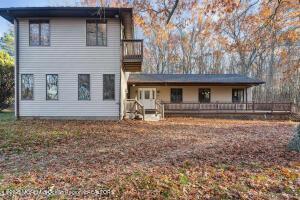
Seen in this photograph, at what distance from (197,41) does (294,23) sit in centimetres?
2734

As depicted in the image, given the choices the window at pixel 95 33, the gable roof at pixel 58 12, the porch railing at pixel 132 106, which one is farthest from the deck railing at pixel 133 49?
the porch railing at pixel 132 106

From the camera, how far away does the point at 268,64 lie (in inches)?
1703

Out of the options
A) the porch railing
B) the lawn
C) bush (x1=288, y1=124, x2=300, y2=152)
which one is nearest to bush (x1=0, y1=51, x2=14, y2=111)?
the porch railing

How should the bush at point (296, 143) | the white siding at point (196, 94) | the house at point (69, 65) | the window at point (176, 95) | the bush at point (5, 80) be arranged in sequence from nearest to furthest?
the bush at point (296, 143) → the house at point (69, 65) → the bush at point (5, 80) → the white siding at point (196, 94) → the window at point (176, 95)

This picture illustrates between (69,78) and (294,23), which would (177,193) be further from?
(294,23)

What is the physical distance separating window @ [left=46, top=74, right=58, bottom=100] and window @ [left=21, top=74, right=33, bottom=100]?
39.7 inches

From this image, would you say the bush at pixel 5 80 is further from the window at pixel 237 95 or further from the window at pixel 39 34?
the window at pixel 237 95

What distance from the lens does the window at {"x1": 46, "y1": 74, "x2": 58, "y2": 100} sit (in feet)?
51.2

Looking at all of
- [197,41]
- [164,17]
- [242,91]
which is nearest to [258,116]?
[242,91]

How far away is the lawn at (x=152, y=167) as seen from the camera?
4.59 meters

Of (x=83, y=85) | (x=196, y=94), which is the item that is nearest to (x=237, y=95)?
(x=196, y=94)

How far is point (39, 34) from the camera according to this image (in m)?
15.5

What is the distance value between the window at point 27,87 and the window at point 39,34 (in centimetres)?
207

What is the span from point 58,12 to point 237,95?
18.0m
